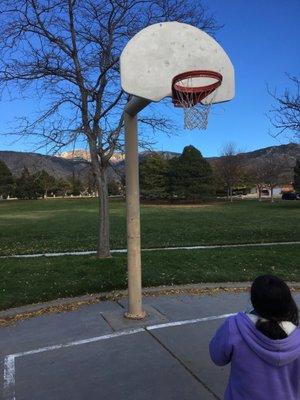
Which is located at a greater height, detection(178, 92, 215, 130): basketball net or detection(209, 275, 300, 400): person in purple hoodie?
detection(178, 92, 215, 130): basketball net

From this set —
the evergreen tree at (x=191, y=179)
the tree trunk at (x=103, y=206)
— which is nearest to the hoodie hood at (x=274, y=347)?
the tree trunk at (x=103, y=206)

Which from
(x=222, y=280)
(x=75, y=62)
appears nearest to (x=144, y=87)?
(x=222, y=280)

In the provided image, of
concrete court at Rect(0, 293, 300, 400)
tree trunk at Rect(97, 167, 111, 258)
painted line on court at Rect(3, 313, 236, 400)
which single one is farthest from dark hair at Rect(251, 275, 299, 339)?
tree trunk at Rect(97, 167, 111, 258)

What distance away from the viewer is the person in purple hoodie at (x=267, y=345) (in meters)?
2.57

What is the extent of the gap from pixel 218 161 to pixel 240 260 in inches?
2834

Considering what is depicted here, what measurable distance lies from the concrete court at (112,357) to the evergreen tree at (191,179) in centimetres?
6048

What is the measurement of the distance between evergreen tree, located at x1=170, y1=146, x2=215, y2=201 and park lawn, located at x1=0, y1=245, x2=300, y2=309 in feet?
180

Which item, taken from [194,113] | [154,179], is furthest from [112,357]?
[154,179]

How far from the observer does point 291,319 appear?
8.62 feet

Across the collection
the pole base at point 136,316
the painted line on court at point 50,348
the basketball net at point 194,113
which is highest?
the basketball net at point 194,113

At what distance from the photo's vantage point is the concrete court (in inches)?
176

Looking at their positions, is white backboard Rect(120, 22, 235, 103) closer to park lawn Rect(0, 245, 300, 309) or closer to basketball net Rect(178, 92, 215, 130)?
basketball net Rect(178, 92, 215, 130)

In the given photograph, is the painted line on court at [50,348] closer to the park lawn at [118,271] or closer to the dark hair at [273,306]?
the park lawn at [118,271]

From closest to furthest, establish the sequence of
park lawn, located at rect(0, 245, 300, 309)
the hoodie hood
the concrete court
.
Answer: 1. the hoodie hood
2. the concrete court
3. park lawn, located at rect(0, 245, 300, 309)
